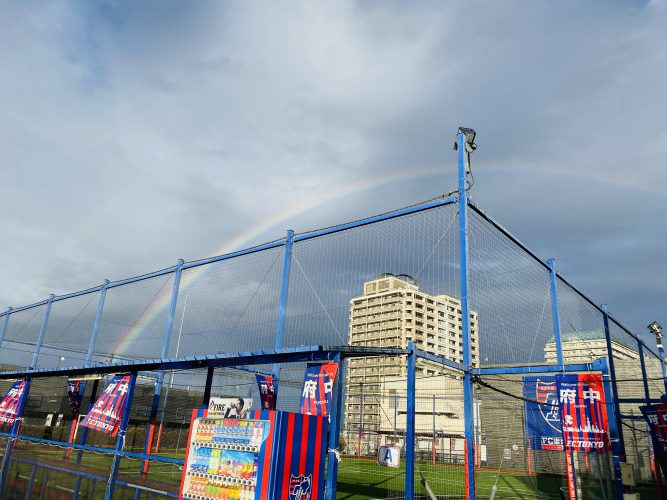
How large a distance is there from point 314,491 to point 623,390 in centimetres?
2813

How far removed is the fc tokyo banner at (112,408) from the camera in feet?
36.5

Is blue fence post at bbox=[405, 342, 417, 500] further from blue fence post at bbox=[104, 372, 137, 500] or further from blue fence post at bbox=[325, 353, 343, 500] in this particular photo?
blue fence post at bbox=[104, 372, 137, 500]

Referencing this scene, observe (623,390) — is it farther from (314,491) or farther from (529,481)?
(314,491)

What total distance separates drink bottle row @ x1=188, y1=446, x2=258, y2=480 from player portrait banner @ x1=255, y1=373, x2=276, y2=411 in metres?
8.45

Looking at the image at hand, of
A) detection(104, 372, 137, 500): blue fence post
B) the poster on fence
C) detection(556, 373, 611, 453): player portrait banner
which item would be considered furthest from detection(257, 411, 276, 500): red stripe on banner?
the poster on fence

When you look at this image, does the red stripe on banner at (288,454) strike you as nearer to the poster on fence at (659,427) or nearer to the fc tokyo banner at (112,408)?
the fc tokyo banner at (112,408)

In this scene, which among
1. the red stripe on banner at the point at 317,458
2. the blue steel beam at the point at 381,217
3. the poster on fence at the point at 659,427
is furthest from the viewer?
the blue steel beam at the point at 381,217

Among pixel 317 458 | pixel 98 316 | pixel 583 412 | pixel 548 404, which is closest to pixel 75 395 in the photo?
pixel 98 316

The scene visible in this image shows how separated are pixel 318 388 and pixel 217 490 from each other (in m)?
2.65

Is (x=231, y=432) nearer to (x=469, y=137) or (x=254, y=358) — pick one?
(x=254, y=358)

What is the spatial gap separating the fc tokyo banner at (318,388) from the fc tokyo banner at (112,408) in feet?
15.0

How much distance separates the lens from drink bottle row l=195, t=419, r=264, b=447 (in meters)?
6.53

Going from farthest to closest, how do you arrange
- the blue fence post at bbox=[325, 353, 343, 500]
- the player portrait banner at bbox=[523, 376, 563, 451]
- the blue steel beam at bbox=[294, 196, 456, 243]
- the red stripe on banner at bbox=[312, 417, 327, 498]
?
the blue steel beam at bbox=[294, 196, 456, 243] < the player portrait banner at bbox=[523, 376, 563, 451] < the blue fence post at bbox=[325, 353, 343, 500] < the red stripe on banner at bbox=[312, 417, 327, 498]

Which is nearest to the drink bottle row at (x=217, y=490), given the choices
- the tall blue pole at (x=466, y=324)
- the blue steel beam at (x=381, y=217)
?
the tall blue pole at (x=466, y=324)
